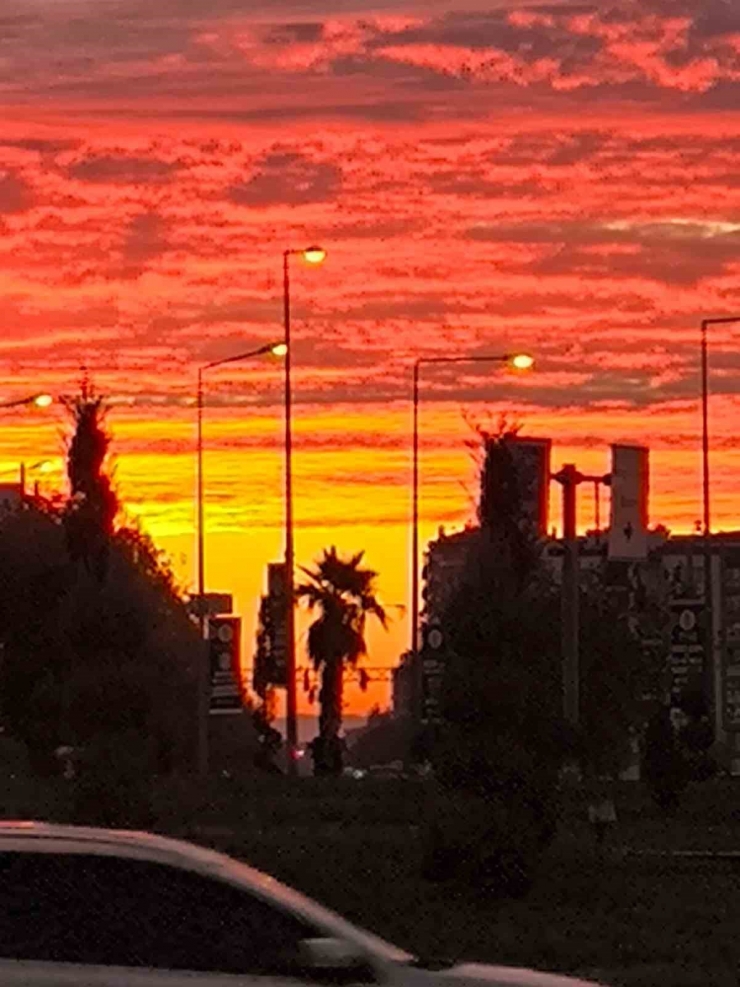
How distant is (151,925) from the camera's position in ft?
43.7

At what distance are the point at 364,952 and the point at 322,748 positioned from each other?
89.2 metres

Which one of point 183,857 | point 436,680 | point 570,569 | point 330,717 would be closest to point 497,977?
point 183,857

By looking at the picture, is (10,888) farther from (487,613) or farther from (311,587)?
(311,587)

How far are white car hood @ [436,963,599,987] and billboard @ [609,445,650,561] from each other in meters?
28.8

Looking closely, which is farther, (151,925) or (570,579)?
(570,579)

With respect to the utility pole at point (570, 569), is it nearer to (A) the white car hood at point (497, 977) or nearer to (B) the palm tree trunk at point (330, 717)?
(A) the white car hood at point (497, 977)

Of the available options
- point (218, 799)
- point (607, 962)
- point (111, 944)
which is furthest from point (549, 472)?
point (111, 944)

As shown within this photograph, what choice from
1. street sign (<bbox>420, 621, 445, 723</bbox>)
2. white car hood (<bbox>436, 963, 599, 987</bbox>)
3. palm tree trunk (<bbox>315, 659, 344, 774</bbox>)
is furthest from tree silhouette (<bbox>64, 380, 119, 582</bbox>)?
white car hood (<bbox>436, 963, 599, 987</bbox>)

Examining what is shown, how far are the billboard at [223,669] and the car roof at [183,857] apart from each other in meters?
50.8

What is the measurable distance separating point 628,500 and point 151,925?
3047 cm

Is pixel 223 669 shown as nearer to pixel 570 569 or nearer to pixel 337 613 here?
pixel 570 569

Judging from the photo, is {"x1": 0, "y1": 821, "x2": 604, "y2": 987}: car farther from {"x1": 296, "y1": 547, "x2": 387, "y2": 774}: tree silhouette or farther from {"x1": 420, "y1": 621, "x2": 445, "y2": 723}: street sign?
{"x1": 296, "y1": 547, "x2": 387, "y2": 774}: tree silhouette

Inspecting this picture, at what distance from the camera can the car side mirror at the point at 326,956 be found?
1305 centimetres

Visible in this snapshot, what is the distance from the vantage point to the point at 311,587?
5069 inches
